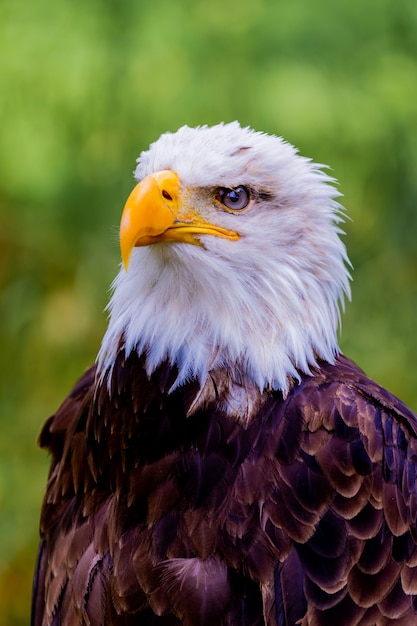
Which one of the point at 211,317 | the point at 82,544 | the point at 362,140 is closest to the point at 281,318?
the point at 211,317

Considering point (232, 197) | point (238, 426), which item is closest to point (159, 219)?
point (232, 197)

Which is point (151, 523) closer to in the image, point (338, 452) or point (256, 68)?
point (338, 452)

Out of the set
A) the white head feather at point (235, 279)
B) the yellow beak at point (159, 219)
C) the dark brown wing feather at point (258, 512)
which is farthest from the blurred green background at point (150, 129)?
the dark brown wing feather at point (258, 512)

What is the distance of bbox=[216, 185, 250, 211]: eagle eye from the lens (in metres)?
2.59

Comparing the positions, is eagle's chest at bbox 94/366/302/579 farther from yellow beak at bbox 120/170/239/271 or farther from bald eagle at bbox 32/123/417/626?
yellow beak at bbox 120/170/239/271

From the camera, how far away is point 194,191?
2.56 meters

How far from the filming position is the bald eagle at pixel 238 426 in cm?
249

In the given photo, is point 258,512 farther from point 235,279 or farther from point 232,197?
point 232,197

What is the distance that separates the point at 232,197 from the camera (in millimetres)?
2596

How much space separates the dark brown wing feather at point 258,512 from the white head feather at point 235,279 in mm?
88

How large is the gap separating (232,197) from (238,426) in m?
0.57

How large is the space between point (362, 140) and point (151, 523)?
2.55 meters

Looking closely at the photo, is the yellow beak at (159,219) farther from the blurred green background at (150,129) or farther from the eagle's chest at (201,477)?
the blurred green background at (150,129)

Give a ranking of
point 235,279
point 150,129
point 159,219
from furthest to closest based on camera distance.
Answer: point 150,129
point 235,279
point 159,219
